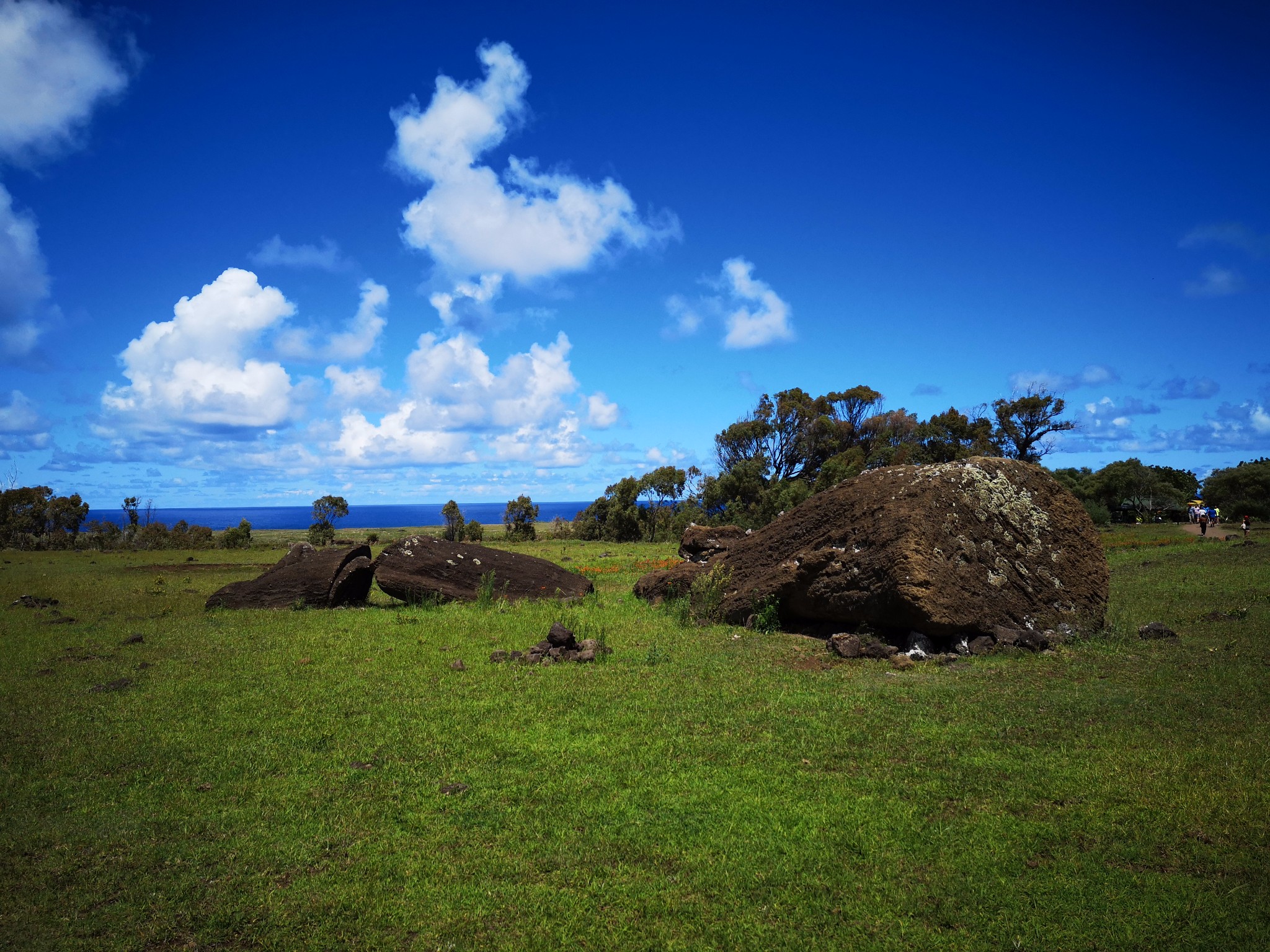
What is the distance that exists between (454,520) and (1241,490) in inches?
2521

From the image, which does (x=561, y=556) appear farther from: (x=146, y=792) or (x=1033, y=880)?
(x=1033, y=880)

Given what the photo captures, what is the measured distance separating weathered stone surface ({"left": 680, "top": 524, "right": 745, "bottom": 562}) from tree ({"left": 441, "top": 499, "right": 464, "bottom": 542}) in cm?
3182

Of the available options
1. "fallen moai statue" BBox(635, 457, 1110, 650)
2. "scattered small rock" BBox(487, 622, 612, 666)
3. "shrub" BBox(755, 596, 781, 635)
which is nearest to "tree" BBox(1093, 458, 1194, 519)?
"fallen moai statue" BBox(635, 457, 1110, 650)

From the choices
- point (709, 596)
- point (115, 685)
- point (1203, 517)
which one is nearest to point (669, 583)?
point (709, 596)

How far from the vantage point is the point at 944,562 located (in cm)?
1288

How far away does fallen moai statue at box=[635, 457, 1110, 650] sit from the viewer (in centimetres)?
1266

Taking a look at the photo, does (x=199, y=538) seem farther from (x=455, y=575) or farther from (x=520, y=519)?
(x=455, y=575)

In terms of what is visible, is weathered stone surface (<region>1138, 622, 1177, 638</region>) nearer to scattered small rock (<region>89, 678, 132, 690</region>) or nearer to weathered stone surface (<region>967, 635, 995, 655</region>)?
weathered stone surface (<region>967, 635, 995, 655</region>)

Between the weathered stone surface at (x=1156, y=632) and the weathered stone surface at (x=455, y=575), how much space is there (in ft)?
44.1

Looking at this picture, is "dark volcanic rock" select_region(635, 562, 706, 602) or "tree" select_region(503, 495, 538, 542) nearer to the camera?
"dark volcanic rock" select_region(635, 562, 706, 602)

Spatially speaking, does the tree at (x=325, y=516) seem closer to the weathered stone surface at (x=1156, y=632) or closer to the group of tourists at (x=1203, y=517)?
the weathered stone surface at (x=1156, y=632)

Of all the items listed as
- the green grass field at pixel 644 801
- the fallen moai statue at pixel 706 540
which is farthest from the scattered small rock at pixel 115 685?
the fallen moai statue at pixel 706 540

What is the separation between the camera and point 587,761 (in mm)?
7645

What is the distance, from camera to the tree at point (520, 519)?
55.8m
